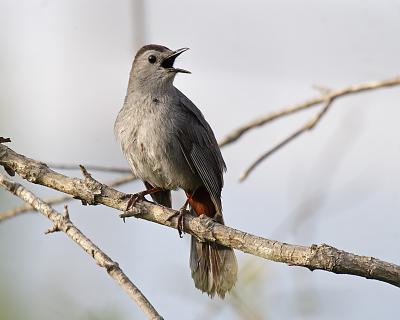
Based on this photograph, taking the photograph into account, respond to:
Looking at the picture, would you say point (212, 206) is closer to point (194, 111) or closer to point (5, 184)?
point (194, 111)

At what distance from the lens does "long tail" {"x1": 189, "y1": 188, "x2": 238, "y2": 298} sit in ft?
18.7

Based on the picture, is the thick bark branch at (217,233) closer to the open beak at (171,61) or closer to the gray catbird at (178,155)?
the gray catbird at (178,155)

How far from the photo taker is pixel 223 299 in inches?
213

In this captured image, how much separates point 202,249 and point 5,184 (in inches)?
81.3

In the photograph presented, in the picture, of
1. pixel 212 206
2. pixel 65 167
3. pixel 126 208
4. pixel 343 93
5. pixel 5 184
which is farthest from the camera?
pixel 212 206

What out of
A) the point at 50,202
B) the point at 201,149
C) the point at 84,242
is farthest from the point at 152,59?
the point at 84,242

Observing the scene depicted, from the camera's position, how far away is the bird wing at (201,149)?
6.08 meters

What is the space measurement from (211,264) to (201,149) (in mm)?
936

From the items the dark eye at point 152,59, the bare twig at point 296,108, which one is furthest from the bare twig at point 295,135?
the dark eye at point 152,59

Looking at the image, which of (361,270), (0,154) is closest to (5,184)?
(0,154)

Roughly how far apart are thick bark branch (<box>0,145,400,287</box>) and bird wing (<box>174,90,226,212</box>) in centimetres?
106

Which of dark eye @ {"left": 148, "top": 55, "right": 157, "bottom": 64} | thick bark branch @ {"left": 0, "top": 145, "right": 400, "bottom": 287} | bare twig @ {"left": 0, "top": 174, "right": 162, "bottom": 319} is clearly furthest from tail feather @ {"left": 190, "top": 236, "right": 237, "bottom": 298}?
bare twig @ {"left": 0, "top": 174, "right": 162, "bottom": 319}

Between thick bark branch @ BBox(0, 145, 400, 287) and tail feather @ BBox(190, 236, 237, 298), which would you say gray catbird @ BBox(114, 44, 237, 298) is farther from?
thick bark branch @ BBox(0, 145, 400, 287)

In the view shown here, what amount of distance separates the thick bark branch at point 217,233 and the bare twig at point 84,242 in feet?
0.83
